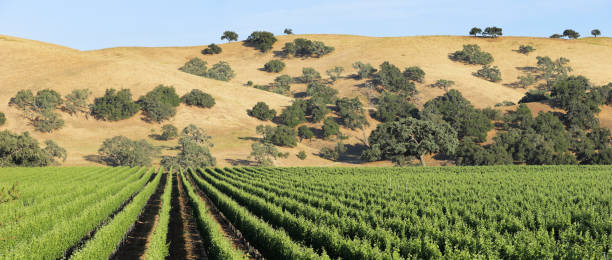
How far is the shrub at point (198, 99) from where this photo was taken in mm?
106625

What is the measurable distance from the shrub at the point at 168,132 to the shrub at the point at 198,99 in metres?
17.6

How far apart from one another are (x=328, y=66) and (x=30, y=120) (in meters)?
99.7

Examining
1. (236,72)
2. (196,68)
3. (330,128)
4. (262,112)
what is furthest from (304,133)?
(196,68)

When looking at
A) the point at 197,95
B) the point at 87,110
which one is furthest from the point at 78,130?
the point at 197,95

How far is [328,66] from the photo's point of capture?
159 metres

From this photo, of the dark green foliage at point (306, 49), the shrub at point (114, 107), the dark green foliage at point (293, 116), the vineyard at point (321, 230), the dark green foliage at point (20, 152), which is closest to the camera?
the vineyard at point (321, 230)

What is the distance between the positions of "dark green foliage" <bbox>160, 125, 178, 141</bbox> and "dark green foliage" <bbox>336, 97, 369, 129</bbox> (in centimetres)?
4107

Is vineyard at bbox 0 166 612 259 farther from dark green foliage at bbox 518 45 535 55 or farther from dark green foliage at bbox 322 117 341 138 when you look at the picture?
dark green foliage at bbox 518 45 535 55

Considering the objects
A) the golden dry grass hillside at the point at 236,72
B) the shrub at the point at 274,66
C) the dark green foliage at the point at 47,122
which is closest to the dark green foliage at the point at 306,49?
the golden dry grass hillside at the point at 236,72

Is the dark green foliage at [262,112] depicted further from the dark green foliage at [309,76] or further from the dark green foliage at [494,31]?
the dark green foliage at [494,31]

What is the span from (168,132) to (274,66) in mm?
76795

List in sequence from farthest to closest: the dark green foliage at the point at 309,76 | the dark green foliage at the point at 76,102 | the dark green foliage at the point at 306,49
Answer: the dark green foliage at the point at 306,49 < the dark green foliage at the point at 309,76 < the dark green foliage at the point at 76,102

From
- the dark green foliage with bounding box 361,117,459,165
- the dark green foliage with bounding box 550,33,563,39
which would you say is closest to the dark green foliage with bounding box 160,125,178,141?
the dark green foliage with bounding box 361,117,459,165

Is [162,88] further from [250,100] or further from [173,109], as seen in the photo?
[250,100]
